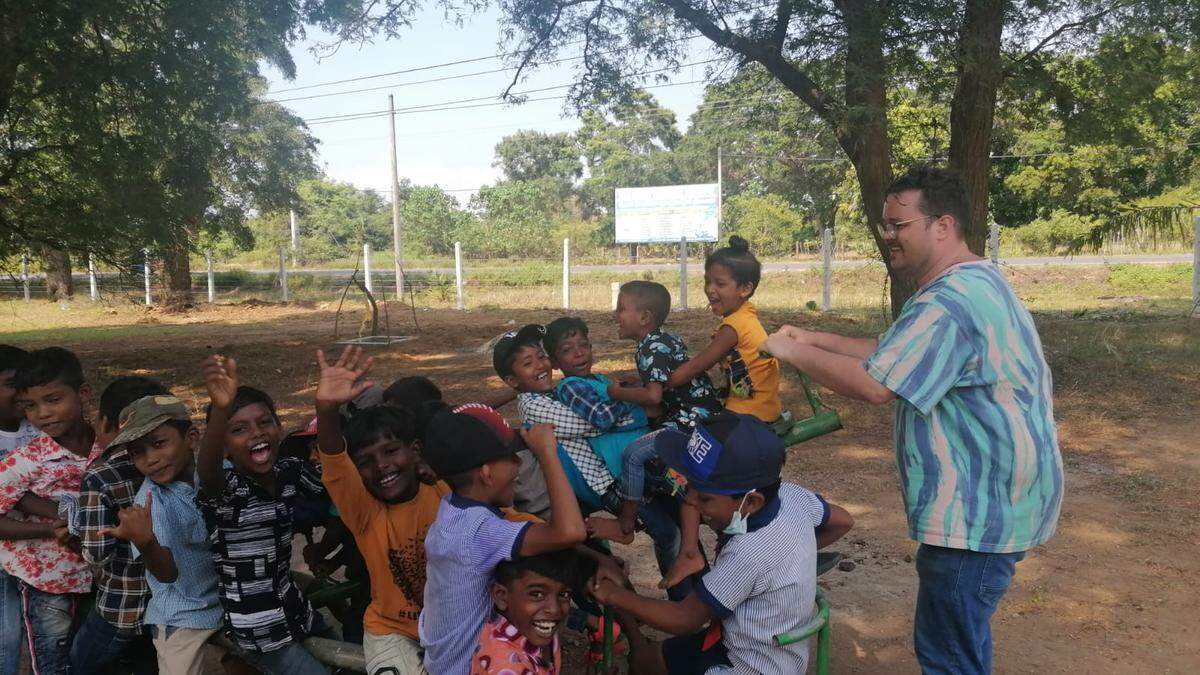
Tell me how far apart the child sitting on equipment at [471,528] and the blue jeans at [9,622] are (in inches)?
65.6

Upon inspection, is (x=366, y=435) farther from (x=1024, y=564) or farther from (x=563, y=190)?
(x=563, y=190)

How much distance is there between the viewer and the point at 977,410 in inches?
90.0

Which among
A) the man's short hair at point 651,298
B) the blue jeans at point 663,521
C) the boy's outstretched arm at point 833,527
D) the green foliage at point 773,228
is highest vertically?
the green foliage at point 773,228

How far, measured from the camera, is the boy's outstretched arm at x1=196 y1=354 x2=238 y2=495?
8.72ft

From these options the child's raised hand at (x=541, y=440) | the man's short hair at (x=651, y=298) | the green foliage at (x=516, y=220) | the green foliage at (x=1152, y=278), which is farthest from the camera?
the green foliage at (x=516, y=220)

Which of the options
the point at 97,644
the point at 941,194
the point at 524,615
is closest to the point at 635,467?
the point at 524,615

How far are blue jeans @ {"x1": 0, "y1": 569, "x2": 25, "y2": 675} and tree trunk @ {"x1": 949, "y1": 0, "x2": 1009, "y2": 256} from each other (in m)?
7.12

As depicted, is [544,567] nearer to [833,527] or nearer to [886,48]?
[833,527]

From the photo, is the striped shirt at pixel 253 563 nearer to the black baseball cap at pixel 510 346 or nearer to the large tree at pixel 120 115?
the black baseball cap at pixel 510 346

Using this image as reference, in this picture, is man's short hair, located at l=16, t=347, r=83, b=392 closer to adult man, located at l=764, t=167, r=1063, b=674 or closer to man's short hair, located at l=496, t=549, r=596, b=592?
man's short hair, located at l=496, t=549, r=596, b=592

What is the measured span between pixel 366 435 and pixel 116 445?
81cm

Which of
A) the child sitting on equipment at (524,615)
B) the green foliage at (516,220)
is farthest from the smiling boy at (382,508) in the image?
the green foliage at (516,220)

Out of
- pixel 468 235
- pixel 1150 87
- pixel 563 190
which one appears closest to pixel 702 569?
pixel 1150 87

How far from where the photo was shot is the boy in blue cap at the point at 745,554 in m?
2.31
